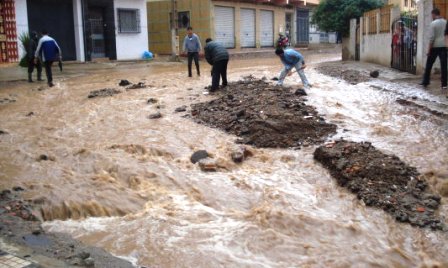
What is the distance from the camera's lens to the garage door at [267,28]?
33.9 m

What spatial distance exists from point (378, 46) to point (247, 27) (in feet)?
51.0

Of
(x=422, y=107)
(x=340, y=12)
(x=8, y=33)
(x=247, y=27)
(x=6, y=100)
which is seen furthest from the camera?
(x=247, y=27)

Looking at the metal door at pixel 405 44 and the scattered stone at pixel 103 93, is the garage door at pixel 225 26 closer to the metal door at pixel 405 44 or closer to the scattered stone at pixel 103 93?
the metal door at pixel 405 44

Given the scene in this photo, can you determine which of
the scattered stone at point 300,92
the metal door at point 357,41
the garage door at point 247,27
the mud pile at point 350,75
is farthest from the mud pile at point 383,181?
the garage door at point 247,27

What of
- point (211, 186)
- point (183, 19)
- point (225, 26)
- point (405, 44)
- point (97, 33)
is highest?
point (183, 19)

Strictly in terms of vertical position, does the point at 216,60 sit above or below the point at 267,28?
below

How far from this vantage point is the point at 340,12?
23.5m

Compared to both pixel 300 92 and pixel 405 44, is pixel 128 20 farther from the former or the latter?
pixel 300 92

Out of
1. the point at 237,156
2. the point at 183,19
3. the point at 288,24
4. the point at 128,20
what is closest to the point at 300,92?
the point at 237,156

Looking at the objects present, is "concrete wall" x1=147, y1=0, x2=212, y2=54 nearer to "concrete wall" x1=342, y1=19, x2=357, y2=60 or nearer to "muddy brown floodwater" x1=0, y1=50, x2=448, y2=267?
"concrete wall" x1=342, y1=19, x2=357, y2=60

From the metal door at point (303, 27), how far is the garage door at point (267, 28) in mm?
4397

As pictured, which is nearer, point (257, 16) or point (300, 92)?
point (300, 92)

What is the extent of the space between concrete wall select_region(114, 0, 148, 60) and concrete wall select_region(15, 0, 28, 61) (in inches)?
190

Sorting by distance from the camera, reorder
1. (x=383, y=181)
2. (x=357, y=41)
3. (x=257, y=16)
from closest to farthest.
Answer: (x=383, y=181) < (x=357, y=41) < (x=257, y=16)
